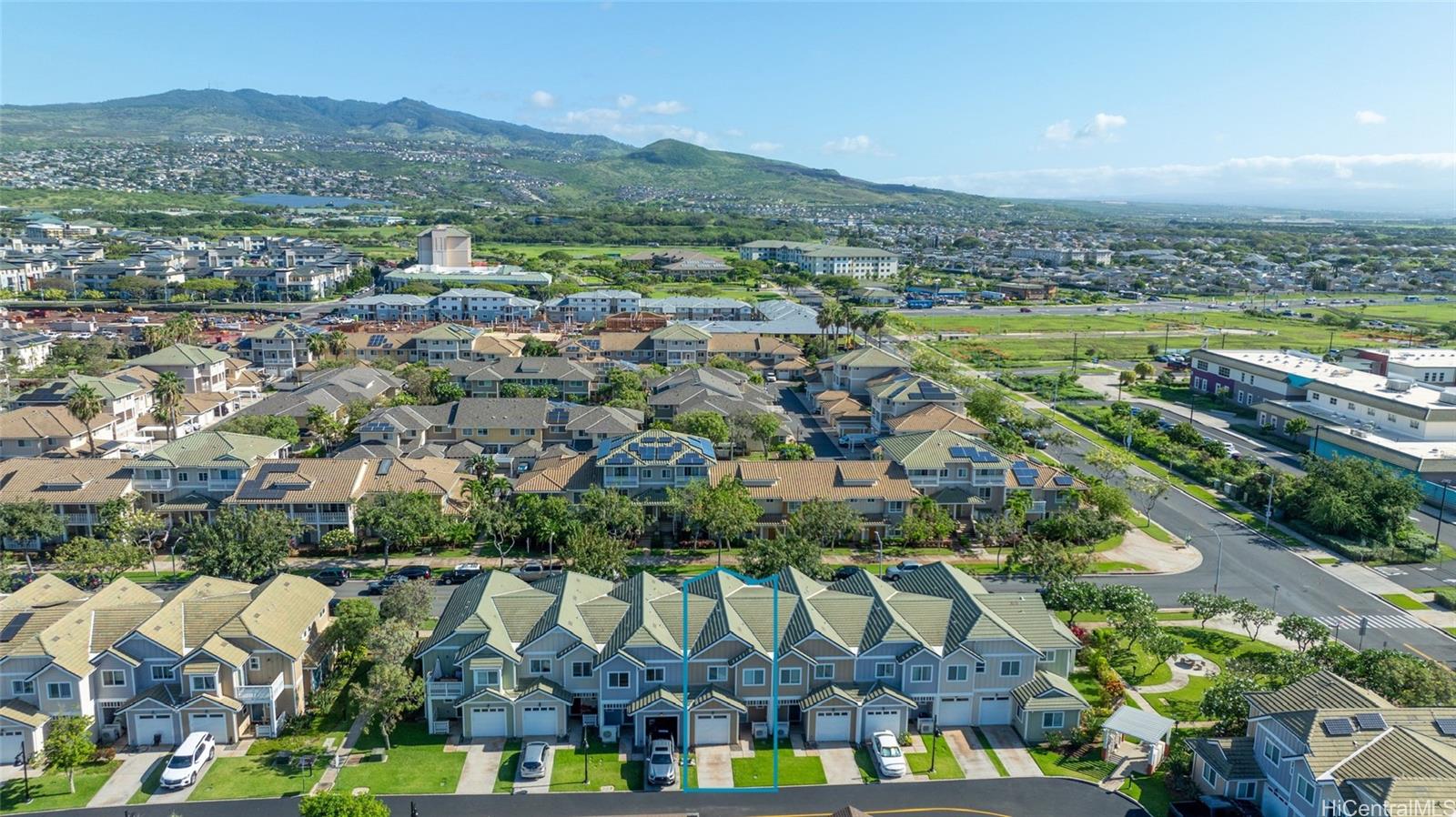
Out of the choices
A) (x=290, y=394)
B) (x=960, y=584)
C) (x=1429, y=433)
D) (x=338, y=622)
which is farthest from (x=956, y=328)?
(x=338, y=622)

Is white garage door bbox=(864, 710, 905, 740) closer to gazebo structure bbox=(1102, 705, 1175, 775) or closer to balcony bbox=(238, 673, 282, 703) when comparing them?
gazebo structure bbox=(1102, 705, 1175, 775)

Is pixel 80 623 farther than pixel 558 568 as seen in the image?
No

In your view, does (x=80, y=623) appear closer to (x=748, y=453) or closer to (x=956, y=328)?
(x=748, y=453)

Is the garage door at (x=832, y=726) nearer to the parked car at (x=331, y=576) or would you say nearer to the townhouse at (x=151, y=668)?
the townhouse at (x=151, y=668)

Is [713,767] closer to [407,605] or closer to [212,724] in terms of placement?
[407,605]

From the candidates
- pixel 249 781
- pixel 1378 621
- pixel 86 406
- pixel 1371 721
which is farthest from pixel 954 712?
pixel 86 406

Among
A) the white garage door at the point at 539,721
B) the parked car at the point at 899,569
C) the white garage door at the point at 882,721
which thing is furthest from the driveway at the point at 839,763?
the parked car at the point at 899,569

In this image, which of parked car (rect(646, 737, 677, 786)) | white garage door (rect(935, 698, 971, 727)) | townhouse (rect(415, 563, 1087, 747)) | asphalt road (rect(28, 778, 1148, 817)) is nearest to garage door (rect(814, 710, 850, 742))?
townhouse (rect(415, 563, 1087, 747))
